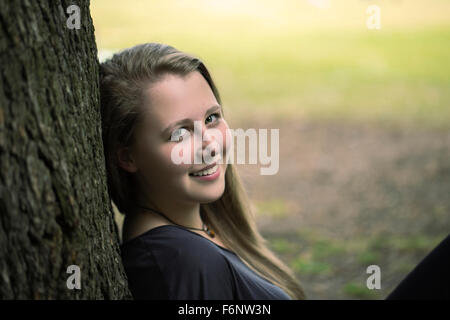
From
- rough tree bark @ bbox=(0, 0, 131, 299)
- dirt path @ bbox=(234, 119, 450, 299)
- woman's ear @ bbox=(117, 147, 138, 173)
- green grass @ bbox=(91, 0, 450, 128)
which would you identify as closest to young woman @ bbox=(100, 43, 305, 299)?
woman's ear @ bbox=(117, 147, 138, 173)

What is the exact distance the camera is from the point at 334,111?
9516 mm

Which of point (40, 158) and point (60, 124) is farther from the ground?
point (60, 124)

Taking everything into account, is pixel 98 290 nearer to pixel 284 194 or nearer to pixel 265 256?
pixel 265 256

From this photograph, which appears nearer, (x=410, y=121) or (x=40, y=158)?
(x=40, y=158)

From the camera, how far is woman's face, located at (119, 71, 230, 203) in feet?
6.07

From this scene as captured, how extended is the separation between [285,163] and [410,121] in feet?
8.06

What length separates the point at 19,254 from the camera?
1.32 m

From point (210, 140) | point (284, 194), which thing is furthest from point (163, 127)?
point (284, 194)

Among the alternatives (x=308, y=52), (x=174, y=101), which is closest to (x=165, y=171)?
(x=174, y=101)

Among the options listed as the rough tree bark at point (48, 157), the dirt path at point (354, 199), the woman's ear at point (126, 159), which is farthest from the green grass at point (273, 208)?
the rough tree bark at point (48, 157)

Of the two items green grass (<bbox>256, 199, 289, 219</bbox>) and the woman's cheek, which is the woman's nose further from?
green grass (<bbox>256, 199, 289, 219</bbox>)

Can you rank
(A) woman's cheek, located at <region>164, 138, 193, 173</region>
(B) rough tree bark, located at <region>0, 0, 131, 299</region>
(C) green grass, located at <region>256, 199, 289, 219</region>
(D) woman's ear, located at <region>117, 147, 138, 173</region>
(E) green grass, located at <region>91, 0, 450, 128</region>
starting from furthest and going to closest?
(E) green grass, located at <region>91, 0, 450, 128</region> → (C) green grass, located at <region>256, 199, 289, 219</region> → (D) woman's ear, located at <region>117, 147, 138, 173</region> → (A) woman's cheek, located at <region>164, 138, 193, 173</region> → (B) rough tree bark, located at <region>0, 0, 131, 299</region>

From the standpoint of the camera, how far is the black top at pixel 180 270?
174 centimetres

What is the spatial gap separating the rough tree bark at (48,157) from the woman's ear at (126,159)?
0.30 m
